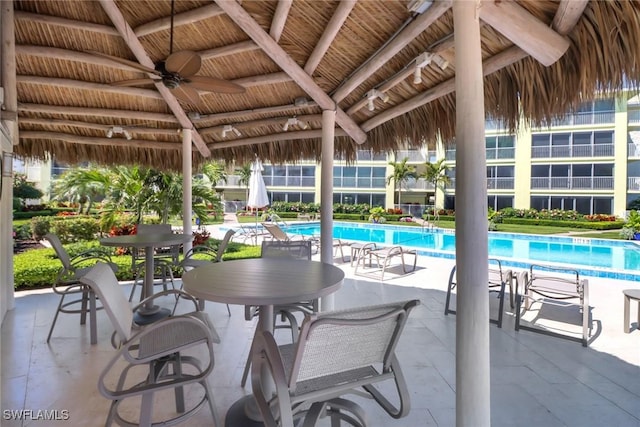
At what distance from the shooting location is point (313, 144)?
6.11 meters

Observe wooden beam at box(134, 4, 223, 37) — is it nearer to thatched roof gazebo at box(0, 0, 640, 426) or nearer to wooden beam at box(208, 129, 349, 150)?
thatched roof gazebo at box(0, 0, 640, 426)

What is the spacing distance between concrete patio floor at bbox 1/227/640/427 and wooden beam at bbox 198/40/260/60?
3.09 metres

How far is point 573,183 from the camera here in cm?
2134

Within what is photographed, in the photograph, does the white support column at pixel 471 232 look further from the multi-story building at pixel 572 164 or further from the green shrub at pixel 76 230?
the multi-story building at pixel 572 164

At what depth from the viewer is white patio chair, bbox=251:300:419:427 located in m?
1.33

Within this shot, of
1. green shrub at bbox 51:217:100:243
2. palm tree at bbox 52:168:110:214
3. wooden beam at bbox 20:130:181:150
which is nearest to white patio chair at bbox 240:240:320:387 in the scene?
wooden beam at bbox 20:130:181:150

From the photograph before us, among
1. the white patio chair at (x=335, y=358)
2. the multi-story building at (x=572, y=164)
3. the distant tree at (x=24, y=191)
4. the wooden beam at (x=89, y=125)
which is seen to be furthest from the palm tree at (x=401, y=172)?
the white patio chair at (x=335, y=358)

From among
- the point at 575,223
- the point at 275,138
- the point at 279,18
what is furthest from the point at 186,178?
the point at 575,223

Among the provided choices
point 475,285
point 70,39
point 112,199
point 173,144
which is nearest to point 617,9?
point 475,285

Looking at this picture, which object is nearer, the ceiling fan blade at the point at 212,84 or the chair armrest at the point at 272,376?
the chair armrest at the point at 272,376

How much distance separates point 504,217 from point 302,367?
899 inches

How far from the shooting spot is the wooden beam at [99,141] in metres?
5.97

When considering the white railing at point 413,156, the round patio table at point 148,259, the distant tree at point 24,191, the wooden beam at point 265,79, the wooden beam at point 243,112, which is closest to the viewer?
the round patio table at point 148,259

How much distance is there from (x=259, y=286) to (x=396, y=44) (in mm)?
2395
